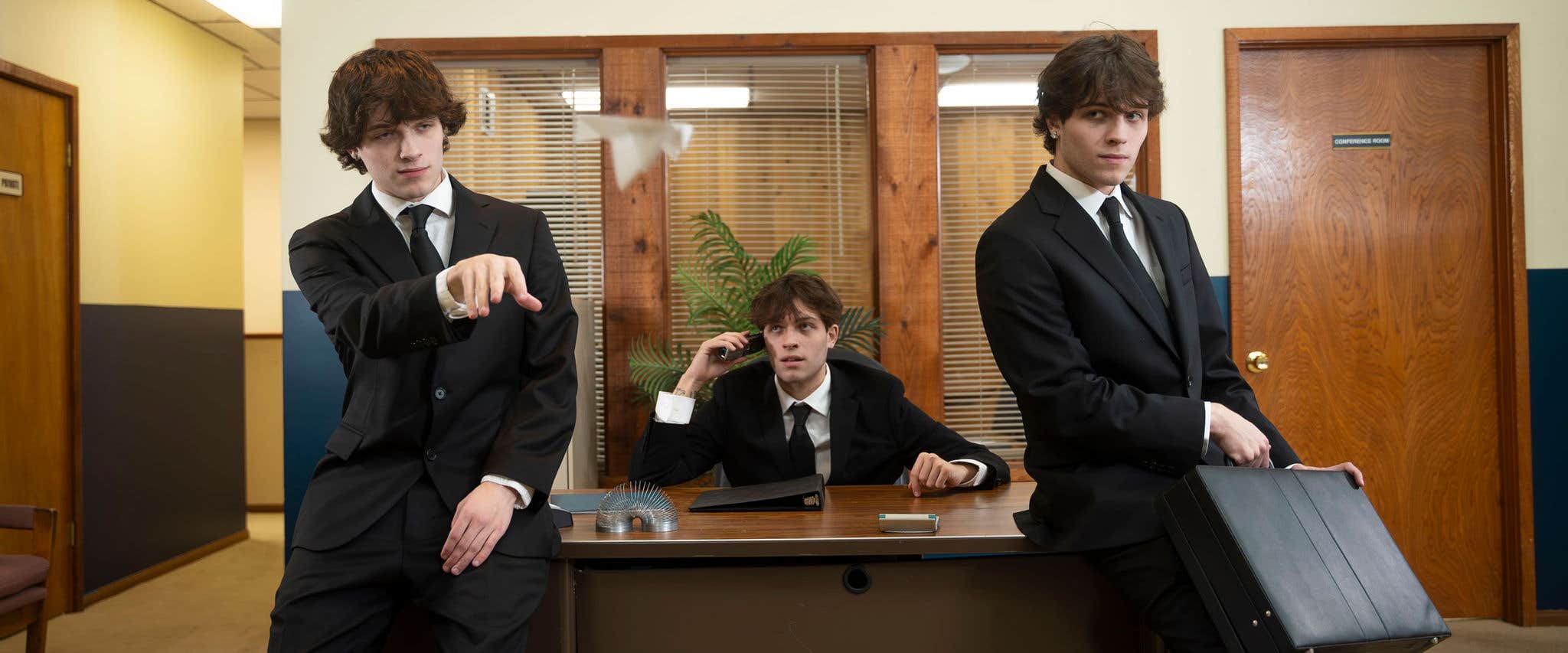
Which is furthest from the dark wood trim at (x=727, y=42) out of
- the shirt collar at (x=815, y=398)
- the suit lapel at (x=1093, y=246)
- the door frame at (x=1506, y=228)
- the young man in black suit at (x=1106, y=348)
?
the suit lapel at (x=1093, y=246)

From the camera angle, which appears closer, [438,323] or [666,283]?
[438,323]

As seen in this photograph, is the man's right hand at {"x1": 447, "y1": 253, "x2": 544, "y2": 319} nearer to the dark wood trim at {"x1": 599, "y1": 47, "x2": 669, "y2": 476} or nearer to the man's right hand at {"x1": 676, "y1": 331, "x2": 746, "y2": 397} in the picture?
the man's right hand at {"x1": 676, "y1": 331, "x2": 746, "y2": 397}

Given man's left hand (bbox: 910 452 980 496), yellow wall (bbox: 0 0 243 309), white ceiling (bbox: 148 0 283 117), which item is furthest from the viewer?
white ceiling (bbox: 148 0 283 117)

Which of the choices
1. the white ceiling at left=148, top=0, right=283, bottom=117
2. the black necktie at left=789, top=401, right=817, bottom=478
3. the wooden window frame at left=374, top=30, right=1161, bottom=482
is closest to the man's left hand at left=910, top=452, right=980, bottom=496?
the black necktie at left=789, top=401, right=817, bottom=478

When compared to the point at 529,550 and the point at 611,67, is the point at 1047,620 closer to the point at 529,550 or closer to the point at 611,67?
the point at 529,550

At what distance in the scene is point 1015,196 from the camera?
3.82 m

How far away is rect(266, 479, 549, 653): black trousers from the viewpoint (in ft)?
4.37

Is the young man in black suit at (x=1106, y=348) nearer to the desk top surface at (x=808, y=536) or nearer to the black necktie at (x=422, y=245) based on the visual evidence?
the desk top surface at (x=808, y=536)

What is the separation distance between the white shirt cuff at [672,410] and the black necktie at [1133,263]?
1307 mm

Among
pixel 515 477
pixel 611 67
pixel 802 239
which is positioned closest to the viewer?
pixel 515 477

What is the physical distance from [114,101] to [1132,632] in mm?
4789

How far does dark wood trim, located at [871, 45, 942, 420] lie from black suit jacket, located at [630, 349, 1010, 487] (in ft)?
3.47

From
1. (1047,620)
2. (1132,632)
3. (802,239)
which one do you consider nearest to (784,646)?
(1047,620)

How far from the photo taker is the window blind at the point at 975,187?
149 inches
